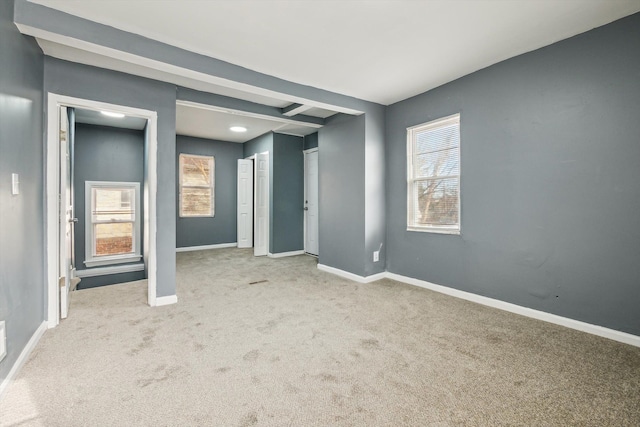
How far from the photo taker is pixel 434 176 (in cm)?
366

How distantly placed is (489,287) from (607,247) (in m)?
1.04

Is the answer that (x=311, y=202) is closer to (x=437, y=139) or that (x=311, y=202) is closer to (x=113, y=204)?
(x=437, y=139)

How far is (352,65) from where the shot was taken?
2947 millimetres

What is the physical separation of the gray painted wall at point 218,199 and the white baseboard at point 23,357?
4.16 m

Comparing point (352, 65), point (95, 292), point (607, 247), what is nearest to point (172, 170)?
point (95, 292)

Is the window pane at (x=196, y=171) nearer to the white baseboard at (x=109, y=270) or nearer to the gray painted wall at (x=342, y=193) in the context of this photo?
the white baseboard at (x=109, y=270)

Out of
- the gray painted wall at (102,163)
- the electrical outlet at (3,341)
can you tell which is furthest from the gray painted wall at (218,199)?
the electrical outlet at (3,341)

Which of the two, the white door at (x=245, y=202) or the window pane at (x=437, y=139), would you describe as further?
→ the white door at (x=245, y=202)

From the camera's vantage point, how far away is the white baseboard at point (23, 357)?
5.67ft

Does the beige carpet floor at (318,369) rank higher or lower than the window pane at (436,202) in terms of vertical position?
lower

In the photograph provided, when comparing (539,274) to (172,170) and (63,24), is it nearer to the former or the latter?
(172,170)

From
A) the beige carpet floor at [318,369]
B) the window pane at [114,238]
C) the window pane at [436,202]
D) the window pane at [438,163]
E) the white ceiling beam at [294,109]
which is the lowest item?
the beige carpet floor at [318,369]

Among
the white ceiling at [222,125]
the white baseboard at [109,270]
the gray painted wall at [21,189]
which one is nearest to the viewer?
the gray painted wall at [21,189]

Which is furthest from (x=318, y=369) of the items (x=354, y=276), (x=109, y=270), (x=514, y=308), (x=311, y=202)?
(x=109, y=270)
